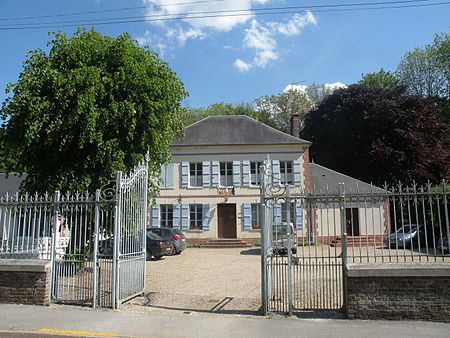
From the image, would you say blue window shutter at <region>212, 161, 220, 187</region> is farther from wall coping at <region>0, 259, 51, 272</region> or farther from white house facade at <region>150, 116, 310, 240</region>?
wall coping at <region>0, 259, 51, 272</region>

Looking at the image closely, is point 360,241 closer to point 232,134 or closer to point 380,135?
point 232,134

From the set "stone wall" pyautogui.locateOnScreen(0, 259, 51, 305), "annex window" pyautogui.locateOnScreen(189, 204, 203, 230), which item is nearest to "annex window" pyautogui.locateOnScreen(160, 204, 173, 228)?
"annex window" pyautogui.locateOnScreen(189, 204, 203, 230)

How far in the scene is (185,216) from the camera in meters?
27.6

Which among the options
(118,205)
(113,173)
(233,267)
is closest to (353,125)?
(233,267)

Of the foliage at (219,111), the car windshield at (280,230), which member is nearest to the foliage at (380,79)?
the foliage at (219,111)

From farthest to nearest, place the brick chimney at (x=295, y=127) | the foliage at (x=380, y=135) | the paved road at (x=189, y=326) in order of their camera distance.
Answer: the foliage at (x=380, y=135), the brick chimney at (x=295, y=127), the paved road at (x=189, y=326)

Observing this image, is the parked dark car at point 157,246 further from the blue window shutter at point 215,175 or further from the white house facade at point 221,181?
the blue window shutter at point 215,175

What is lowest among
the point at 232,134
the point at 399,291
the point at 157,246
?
the point at 399,291

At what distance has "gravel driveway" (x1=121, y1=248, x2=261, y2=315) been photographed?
9164 mm

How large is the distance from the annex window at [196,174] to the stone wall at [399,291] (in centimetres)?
2069

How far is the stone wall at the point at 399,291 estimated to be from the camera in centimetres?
757

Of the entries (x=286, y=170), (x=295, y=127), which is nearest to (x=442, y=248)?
(x=286, y=170)

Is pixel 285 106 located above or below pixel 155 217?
above

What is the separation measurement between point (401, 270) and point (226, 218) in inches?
803
